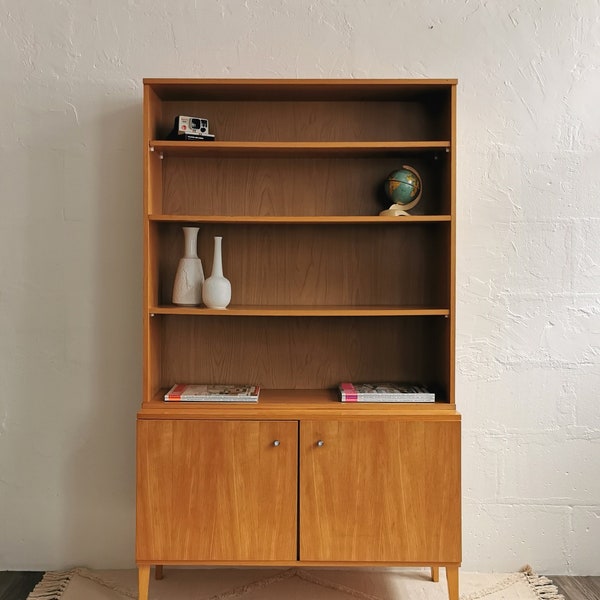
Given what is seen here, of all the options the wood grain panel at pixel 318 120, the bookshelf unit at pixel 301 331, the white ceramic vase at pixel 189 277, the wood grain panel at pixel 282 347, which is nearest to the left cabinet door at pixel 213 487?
the bookshelf unit at pixel 301 331

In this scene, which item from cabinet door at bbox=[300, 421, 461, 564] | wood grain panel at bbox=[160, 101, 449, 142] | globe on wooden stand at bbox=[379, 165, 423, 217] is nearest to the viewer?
cabinet door at bbox=[300, 421, 461, 564]

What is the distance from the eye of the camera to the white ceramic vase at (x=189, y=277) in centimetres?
241

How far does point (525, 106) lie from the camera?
2576 millimetres

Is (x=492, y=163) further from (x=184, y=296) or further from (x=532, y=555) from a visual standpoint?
(x=532, y=555)

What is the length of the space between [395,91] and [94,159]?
1231 mm

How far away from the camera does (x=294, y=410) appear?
2.27 metres

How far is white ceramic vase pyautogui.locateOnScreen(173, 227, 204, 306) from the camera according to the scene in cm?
241

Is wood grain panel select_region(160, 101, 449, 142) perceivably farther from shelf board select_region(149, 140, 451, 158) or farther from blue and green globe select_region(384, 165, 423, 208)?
blue and green globe select_region(384, 165, 423, 208)

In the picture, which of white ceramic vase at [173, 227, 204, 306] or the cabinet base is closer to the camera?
the cabinet base

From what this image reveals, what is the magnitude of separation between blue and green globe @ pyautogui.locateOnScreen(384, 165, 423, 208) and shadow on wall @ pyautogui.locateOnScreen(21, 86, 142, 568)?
3.35ft

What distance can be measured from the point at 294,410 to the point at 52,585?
1.22 metres

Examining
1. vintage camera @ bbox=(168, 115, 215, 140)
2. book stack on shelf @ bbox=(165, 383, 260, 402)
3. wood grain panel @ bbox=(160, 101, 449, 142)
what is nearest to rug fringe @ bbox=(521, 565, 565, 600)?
book stack on shelf @ bbox=(165, 383, 260, 402)

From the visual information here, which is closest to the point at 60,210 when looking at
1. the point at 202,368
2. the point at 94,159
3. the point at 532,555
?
the point at 94,159

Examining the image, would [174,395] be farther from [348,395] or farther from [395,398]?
[395,398]
